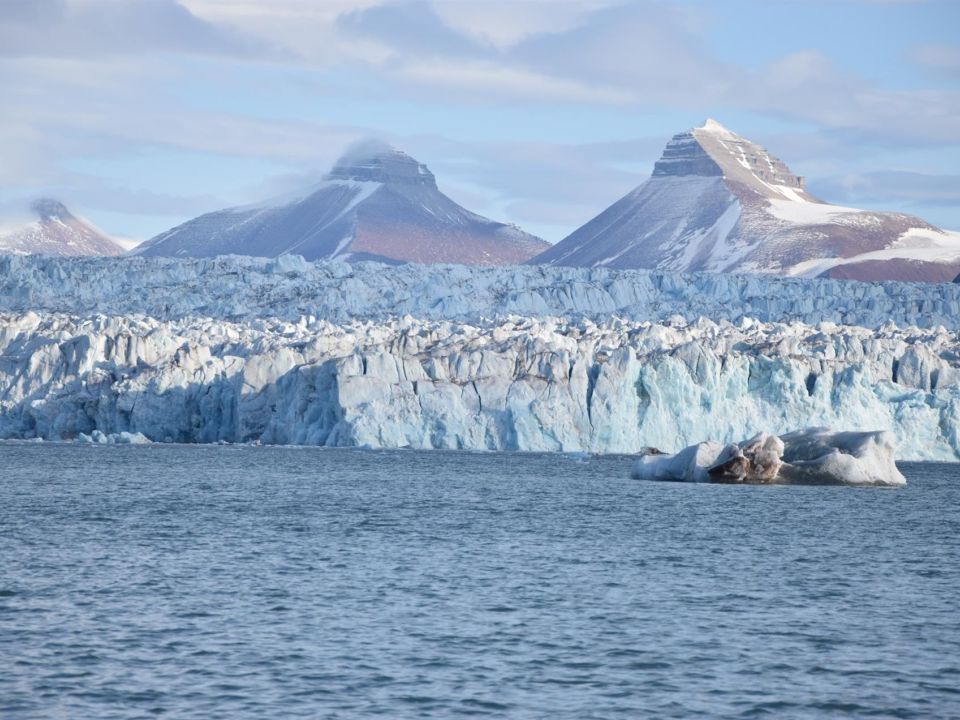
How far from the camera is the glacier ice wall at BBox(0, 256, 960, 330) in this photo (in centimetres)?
10131

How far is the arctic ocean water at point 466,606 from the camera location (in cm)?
1853

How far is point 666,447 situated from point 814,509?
19484 millimetres

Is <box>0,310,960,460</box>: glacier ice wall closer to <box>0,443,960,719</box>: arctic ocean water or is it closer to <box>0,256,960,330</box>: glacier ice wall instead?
<box>0,443,960,719</box>: arctic ocean water

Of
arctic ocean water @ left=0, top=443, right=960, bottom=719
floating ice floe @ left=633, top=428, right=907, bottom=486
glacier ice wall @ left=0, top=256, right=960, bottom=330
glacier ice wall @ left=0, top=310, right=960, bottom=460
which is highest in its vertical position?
glacier ice wall @ left=0, top=256, right=960, bottom=330

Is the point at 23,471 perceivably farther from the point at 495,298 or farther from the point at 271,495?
the point at 495,298

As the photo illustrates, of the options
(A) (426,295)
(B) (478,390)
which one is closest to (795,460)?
(B) (478,390)

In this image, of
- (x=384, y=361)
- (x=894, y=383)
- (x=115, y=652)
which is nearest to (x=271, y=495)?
(x=384, y=361)

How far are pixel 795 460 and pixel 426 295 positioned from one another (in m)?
55.2

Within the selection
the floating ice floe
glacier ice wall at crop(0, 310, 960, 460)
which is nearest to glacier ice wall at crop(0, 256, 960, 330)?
glacier ice wall at crop(0, 310, 960, 460)

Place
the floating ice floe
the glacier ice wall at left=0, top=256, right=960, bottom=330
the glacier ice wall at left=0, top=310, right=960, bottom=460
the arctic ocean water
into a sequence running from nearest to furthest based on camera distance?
the arctic ocean water
the floating ice floe
the glacier ice wall at left=0, top=310, right=960, bottom=460
the glacier ice wall at left=0, top=256, right=960, bottom=330

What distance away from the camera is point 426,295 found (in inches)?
4213

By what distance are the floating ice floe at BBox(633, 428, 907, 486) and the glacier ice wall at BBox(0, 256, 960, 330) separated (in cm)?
4293

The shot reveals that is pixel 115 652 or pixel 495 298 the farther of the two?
pixel 495 298

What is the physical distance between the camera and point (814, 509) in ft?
154
